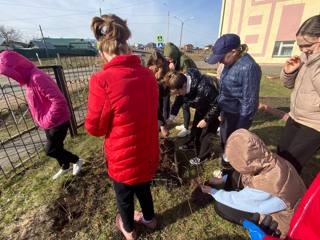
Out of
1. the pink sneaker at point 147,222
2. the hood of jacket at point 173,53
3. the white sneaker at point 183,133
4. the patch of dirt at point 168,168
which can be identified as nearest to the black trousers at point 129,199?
the pink sneaker at point 147,222

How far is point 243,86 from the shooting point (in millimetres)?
2102

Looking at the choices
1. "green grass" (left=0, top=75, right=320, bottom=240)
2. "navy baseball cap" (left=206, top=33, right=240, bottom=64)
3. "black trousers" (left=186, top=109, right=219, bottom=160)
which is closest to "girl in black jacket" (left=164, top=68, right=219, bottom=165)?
"black trousers" (left=186, top=109, right=219, bottom=160)

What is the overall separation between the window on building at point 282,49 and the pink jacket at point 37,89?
22587mm

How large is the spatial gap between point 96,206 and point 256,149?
71.6 inches

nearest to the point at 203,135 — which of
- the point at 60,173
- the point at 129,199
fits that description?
the point at 129,199

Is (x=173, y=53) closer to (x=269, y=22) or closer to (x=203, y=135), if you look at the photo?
(x=203, y=135)

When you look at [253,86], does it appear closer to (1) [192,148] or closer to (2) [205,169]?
(2) [205,169]

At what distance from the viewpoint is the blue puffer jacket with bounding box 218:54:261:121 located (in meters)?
2.04

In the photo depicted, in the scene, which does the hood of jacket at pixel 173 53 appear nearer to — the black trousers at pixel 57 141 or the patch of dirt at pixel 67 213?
the black trousers at pixel 57 141

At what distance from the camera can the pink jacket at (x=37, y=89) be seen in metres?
2.04

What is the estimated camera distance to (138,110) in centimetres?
137

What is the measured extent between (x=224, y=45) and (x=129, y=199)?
5.63 feet

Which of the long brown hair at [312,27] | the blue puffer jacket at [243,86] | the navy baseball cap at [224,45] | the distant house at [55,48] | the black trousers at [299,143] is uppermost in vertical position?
the long brown hair at [312,27]

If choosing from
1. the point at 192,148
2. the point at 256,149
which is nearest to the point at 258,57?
the point at 192,148
